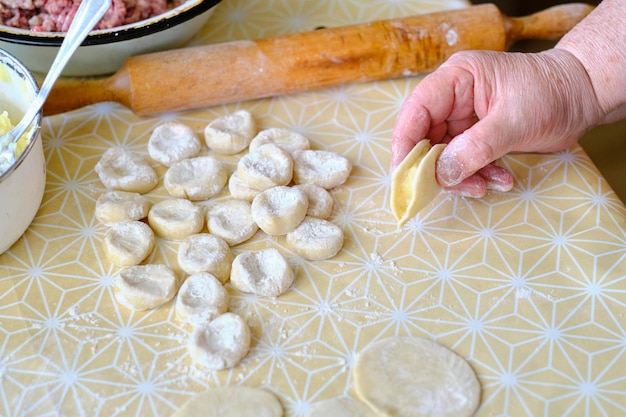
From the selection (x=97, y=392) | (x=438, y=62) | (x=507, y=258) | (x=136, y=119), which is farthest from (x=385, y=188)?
(x=97, y=392)

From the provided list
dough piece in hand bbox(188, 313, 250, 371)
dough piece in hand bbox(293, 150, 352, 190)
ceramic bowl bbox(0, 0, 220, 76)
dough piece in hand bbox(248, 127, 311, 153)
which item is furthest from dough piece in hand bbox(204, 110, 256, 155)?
dough piece in hand bbox(188, 313, 250, 371)

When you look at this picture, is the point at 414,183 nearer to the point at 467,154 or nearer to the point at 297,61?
the point at 467,154

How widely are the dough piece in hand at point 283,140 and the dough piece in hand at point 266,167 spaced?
6 cm

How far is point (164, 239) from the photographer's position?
4.47 feet

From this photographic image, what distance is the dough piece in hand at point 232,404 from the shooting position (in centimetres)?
109

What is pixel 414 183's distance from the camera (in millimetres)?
1277

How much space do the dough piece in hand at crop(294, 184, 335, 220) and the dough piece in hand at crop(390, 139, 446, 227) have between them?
5.2 inches

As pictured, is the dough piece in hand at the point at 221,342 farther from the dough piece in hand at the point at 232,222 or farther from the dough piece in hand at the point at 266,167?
the dough piece in hand at the point at 266,167

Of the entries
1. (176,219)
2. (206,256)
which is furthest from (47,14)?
(206,256)

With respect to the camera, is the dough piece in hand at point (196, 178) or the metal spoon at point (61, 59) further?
the dough piece in hand at point (196, 178)

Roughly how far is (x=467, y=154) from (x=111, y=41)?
2.53 feet

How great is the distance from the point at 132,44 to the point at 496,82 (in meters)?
0.79

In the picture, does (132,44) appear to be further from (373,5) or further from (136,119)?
(373,5)

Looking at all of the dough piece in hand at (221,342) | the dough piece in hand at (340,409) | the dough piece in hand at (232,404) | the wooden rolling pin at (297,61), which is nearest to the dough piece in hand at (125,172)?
the wooden rolling pin at (297,61)
